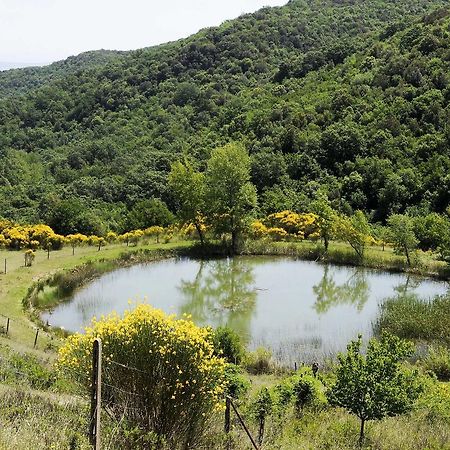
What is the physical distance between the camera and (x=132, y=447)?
7.20 metres

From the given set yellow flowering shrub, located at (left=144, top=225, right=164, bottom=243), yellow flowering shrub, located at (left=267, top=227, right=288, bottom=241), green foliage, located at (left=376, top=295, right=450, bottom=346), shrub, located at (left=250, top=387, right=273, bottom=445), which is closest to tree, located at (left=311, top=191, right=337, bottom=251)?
yellow flowering shrub, located at (left=267, top=227, right=288, bottom=241)

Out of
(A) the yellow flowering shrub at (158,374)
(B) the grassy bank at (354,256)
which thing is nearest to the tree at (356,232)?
(B) the grassy bank at (354,256)

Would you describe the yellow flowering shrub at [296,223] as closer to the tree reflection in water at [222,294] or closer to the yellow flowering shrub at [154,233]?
the tree reflection in water at [222,294]

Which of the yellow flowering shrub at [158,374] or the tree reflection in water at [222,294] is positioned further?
the tree reflection in water at [222,294]

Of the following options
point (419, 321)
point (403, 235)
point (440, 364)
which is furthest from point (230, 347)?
point (403, 235)

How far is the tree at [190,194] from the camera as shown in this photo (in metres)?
31.5

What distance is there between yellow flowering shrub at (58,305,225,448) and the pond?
8.78m

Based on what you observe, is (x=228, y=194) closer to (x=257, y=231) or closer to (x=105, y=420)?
(x=257, y=231)

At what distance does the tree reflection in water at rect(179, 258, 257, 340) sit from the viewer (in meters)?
21.5

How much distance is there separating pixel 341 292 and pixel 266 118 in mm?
29050

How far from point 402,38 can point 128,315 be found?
53113 mm

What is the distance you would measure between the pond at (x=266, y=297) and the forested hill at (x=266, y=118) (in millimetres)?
9214

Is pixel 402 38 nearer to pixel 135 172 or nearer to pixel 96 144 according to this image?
pixel 135 172

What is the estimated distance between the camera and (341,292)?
81.7 feet
